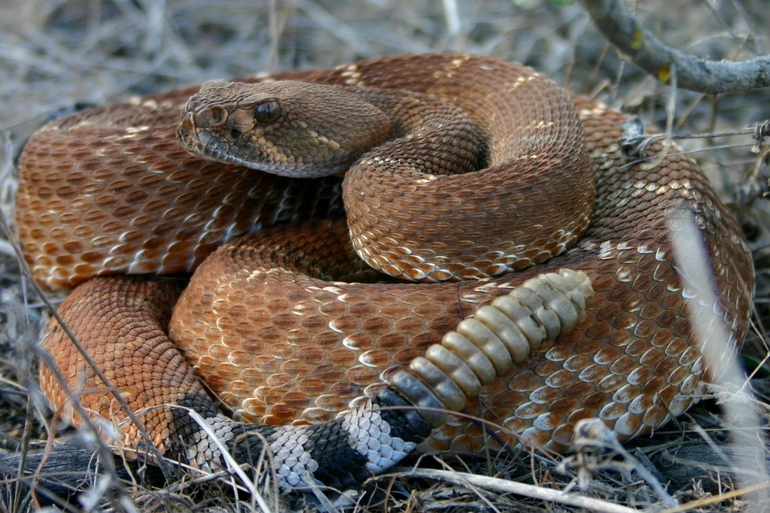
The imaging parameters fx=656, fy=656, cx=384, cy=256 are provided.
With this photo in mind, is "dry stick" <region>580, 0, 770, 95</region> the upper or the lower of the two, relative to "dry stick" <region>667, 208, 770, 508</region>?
upper

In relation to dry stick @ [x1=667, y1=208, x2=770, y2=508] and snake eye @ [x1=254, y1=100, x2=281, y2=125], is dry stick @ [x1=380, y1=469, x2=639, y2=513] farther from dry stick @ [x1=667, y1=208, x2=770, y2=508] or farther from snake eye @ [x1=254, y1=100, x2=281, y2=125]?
snake eye @ [x1=254, y1=100, x2=281, y2=125]

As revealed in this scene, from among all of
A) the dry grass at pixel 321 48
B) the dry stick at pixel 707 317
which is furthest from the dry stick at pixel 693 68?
the dry grass at pixel 321 48

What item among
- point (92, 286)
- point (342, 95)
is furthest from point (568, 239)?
point (92, 286)

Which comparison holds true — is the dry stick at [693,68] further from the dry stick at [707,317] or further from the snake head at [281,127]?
the snake head at [281,127]

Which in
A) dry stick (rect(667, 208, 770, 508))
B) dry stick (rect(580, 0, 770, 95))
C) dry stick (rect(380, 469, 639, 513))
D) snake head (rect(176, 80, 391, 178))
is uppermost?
dry stick (rect(580, 0, 770, 95))

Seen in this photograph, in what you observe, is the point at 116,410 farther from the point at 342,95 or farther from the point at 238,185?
the point at 342,95

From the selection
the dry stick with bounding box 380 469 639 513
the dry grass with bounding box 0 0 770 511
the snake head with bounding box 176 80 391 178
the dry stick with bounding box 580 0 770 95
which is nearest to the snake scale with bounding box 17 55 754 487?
the snake head with bounding box 176 80 391 178

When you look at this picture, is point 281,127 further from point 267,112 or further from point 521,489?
Answer: point 521,489

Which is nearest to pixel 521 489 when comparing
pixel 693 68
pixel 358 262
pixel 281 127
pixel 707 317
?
pixel 707 317
